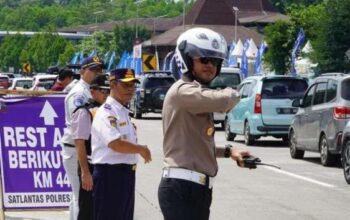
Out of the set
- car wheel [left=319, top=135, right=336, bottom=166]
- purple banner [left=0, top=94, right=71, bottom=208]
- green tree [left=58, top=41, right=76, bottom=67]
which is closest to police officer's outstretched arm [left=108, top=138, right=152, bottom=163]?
purple banner [left=0, top=94, right=71, bottom=208]

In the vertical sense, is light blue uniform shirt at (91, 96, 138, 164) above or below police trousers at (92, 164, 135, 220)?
above

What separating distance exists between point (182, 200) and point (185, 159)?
247 mm

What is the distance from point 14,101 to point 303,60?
149 ft

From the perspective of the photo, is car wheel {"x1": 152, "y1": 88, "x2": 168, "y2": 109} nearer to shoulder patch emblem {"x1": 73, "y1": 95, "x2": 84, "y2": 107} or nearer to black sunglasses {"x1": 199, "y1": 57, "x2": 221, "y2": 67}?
shoulder patch emblem {"x1": 73, "y1": 95, "x2": 84, "y2": 107}

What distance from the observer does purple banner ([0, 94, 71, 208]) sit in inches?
440

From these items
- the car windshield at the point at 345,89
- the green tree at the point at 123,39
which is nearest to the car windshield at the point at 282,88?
the car windshield at the point at 345,89

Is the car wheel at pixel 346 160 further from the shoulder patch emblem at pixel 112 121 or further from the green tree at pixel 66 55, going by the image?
the green tree at pixel 66 55

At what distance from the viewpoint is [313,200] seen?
14.0 m

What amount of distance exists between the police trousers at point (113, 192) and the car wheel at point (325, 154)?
11.3m

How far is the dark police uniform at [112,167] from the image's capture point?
7.47 m

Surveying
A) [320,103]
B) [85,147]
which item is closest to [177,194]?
[85,147]

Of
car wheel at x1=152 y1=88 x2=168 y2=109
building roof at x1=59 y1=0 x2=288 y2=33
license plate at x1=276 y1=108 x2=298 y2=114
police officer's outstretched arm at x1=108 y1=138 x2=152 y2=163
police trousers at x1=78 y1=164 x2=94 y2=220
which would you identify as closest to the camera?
police officer's outstretched arm at x1=108 y1=138 x2=152 y2=163

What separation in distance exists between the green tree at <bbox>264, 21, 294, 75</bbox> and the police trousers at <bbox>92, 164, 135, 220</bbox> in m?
51.6

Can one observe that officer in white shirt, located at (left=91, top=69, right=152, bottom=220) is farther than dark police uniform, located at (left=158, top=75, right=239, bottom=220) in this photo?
Yes
